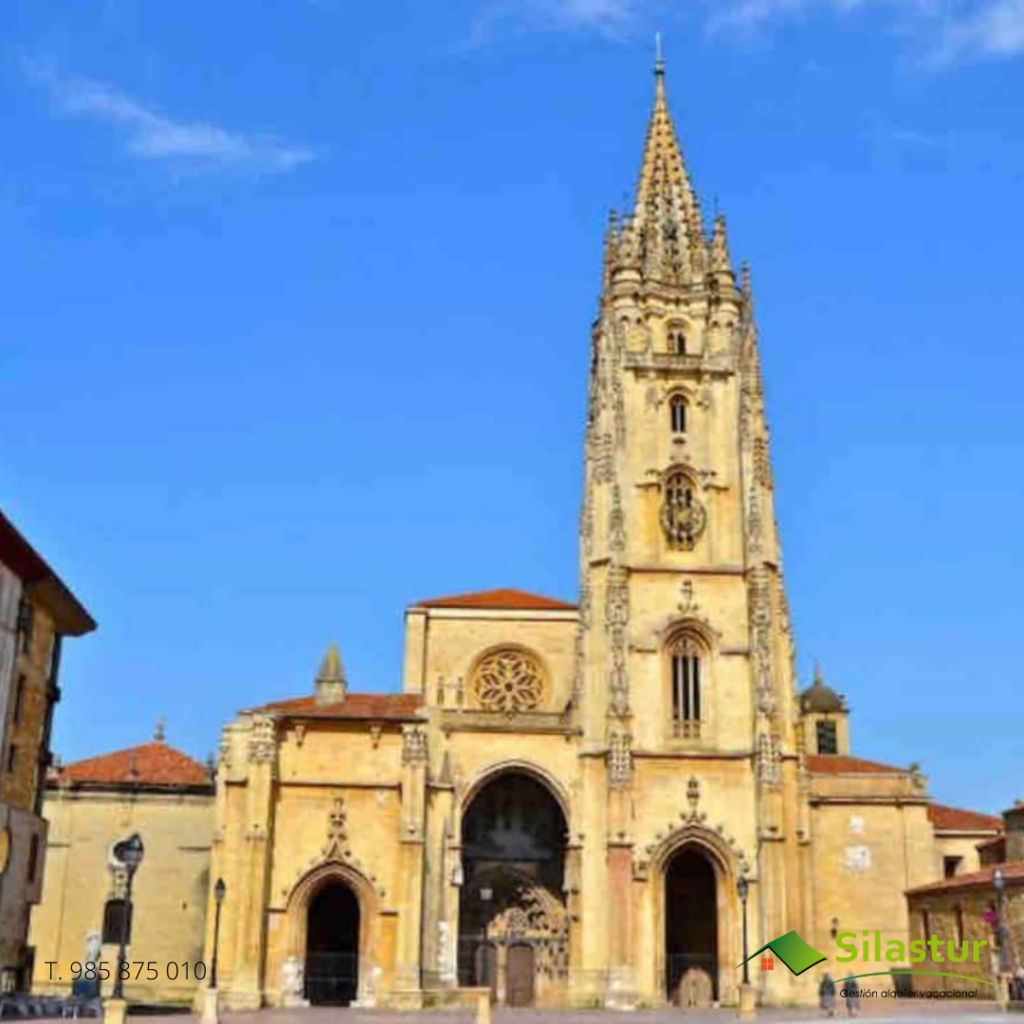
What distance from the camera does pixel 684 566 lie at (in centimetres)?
4250

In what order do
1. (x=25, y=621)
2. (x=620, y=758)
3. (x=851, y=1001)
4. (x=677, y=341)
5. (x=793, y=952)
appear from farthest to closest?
(x=677, y=341) → (x=620, y=758) → (x=793, y=952) → (x=851, y=1001) → (x=25, y=621)

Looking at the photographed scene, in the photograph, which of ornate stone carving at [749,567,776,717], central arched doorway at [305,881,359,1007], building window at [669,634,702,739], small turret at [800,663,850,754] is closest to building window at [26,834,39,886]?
central arched doorway at [305,881,359,1007]

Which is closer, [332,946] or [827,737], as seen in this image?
[332,946]

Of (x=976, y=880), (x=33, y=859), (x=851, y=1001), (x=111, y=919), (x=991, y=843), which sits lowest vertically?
(x=851, y=1001)

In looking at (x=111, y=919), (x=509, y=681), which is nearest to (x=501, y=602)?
(x=509, y=681)

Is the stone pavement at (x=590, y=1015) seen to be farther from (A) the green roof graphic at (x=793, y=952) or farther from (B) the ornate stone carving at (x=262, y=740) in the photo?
(B) the ornate stone carving at (x=262, y=740)

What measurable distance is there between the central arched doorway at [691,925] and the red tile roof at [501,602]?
10.5 m

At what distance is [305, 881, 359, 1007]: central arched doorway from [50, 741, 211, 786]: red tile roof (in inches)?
273

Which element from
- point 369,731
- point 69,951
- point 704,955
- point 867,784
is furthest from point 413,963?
point 867,784

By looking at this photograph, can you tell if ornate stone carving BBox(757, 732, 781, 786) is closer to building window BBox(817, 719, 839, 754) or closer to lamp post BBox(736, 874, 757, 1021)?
lamp post BBox(736, 874, 757, 1021)

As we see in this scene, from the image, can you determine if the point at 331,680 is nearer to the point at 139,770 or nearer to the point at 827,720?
Answer: the point at 139,770

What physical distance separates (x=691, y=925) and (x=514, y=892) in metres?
5.63

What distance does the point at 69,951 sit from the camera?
42125 mm

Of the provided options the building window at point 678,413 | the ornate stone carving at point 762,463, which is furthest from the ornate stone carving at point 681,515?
the ornate stone carving at point 762,463
